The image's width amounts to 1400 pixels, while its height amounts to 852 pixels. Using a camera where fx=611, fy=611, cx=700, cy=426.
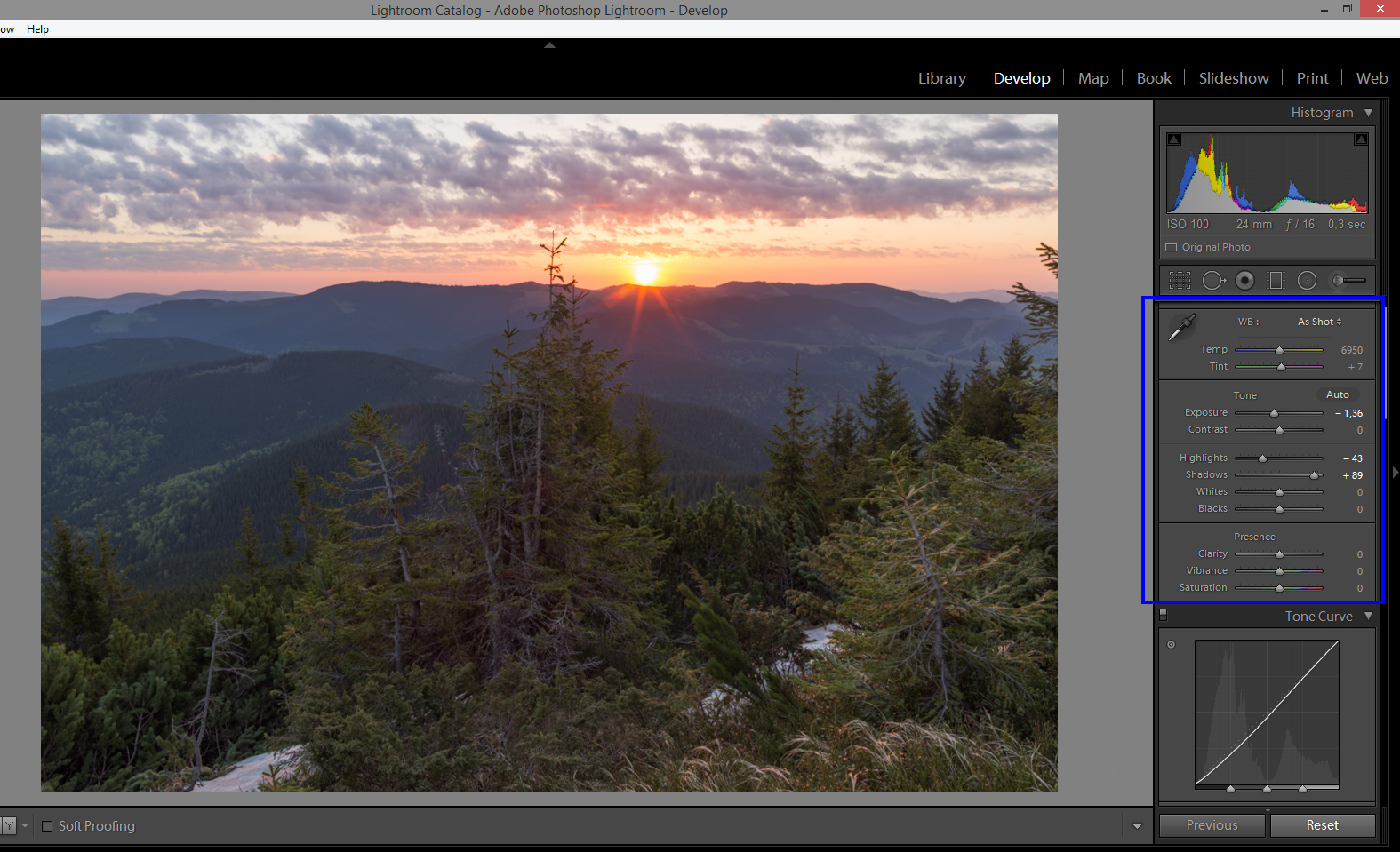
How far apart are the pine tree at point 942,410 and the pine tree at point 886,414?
2116 millimetres

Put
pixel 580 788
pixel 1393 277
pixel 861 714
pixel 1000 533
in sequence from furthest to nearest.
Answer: pixel 1000 533, pixel 580 788, pixel 861 714, pixel 1393 277

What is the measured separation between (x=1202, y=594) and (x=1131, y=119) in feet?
9.17

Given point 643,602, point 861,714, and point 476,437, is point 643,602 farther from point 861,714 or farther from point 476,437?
point 861,714

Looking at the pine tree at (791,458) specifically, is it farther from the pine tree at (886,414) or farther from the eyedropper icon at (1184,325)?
the eyedropper icon at (1184,325)

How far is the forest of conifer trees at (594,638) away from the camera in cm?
455

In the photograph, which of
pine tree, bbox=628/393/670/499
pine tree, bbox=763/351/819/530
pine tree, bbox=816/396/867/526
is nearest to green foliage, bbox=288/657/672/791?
pine tree, bbox=816/396/867/526

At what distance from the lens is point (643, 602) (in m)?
13.1

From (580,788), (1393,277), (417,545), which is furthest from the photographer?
(417,545)

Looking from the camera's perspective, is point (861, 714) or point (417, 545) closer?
point (861, 714)

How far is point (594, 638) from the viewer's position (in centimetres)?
1102

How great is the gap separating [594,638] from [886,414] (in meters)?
34.0

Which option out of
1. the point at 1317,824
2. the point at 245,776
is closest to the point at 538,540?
the point at 245,776

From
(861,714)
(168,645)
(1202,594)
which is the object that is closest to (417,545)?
(861,714)

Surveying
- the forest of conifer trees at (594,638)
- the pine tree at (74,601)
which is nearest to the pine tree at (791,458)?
the forest of conifer trees at (594,638)
